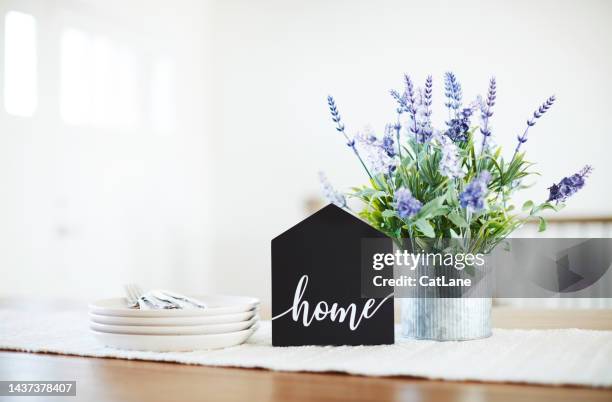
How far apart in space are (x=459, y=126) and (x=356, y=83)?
363cm

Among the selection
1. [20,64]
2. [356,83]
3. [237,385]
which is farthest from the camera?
[356,83]

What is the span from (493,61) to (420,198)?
3454 mm

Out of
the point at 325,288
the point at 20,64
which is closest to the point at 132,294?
the point at 325,288

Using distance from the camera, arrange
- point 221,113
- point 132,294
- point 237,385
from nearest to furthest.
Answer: point 237,385 → point 132,294 → point 221,113

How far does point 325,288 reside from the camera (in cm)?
92

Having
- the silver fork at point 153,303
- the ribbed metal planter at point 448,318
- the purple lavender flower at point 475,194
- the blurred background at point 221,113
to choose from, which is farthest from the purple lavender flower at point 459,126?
the blurred background at point 221,113

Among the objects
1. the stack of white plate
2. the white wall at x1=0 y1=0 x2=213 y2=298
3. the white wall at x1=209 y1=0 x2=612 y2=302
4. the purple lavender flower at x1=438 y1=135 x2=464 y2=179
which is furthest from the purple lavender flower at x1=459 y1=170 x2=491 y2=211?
the white wall at x1=209 y1=0 x2=612 y2=302

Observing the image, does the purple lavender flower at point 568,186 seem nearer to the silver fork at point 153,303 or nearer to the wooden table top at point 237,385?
the wooden table top at point 237,385

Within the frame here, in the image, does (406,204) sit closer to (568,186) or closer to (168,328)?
(568,186)

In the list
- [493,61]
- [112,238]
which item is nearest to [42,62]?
[112,238]

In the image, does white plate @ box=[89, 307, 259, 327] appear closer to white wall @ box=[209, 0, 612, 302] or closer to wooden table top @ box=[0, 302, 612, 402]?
wooden table top @ box=[0, 302, 612, 402]

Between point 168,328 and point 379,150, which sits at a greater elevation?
point 379,150

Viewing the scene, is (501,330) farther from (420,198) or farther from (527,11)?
(527,11)

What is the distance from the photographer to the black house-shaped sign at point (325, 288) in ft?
2.99
